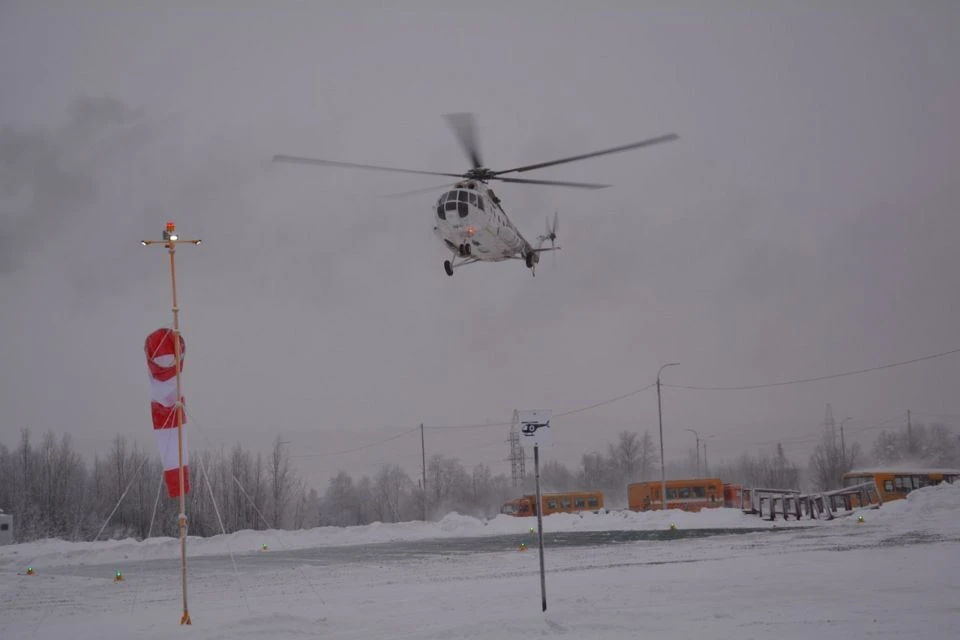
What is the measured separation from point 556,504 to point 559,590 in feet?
172

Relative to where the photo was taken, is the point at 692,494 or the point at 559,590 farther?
the point at 692,494

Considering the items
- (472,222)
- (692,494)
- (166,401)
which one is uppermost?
(472,222)

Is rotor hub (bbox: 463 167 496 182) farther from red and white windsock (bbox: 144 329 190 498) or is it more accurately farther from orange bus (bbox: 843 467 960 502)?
orange bus (bbox: 843 467 960 502)

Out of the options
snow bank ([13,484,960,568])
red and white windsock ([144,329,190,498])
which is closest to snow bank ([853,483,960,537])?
snow bank ([13,484,960,568])

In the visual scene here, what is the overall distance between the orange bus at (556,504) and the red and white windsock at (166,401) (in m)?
51.5

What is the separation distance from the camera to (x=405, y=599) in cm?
1716

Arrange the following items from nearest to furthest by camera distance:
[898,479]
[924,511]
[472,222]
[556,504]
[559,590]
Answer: [559,590]
[472,222]
[924,511]
[898,479]
[556,504]

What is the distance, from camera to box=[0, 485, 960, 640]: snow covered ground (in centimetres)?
1256

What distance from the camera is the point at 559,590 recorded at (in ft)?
56.2

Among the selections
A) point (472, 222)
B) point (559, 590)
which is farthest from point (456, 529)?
point (559, 590)

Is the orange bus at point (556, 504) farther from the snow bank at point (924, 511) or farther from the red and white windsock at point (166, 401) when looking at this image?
the red and white windsock at point (166, 401)

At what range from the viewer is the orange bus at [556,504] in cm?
6588

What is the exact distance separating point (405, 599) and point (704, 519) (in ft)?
102

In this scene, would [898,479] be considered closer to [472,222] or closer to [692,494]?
[692,494]
